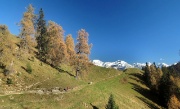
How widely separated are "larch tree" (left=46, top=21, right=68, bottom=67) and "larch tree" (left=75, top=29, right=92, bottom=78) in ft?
19.7

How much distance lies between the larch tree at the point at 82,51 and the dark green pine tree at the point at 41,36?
1352cm

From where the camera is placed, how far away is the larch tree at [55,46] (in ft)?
270

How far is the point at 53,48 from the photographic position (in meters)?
82.8

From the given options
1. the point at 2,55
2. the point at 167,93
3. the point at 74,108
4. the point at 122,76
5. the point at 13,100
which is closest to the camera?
the point at 13,100

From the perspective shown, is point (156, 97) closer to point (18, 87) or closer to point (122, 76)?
point (122, 76)

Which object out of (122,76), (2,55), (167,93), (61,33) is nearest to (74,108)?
(2,55)

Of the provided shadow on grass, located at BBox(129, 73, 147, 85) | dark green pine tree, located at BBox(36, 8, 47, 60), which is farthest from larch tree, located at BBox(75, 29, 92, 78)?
shadow on grass, located at BBox(129, 73, 147, 85)

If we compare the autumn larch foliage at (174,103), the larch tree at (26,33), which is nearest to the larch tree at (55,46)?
the larch tree at (26,33)

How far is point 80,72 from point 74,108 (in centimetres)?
3715

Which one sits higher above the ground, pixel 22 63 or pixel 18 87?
pixel 22 63

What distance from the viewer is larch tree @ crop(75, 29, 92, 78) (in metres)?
80.2

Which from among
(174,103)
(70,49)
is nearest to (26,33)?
(70,49)

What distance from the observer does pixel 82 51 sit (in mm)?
80812

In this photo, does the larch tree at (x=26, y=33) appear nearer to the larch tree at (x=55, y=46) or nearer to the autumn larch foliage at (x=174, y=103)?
the larch tree at (x=55, y=46)
